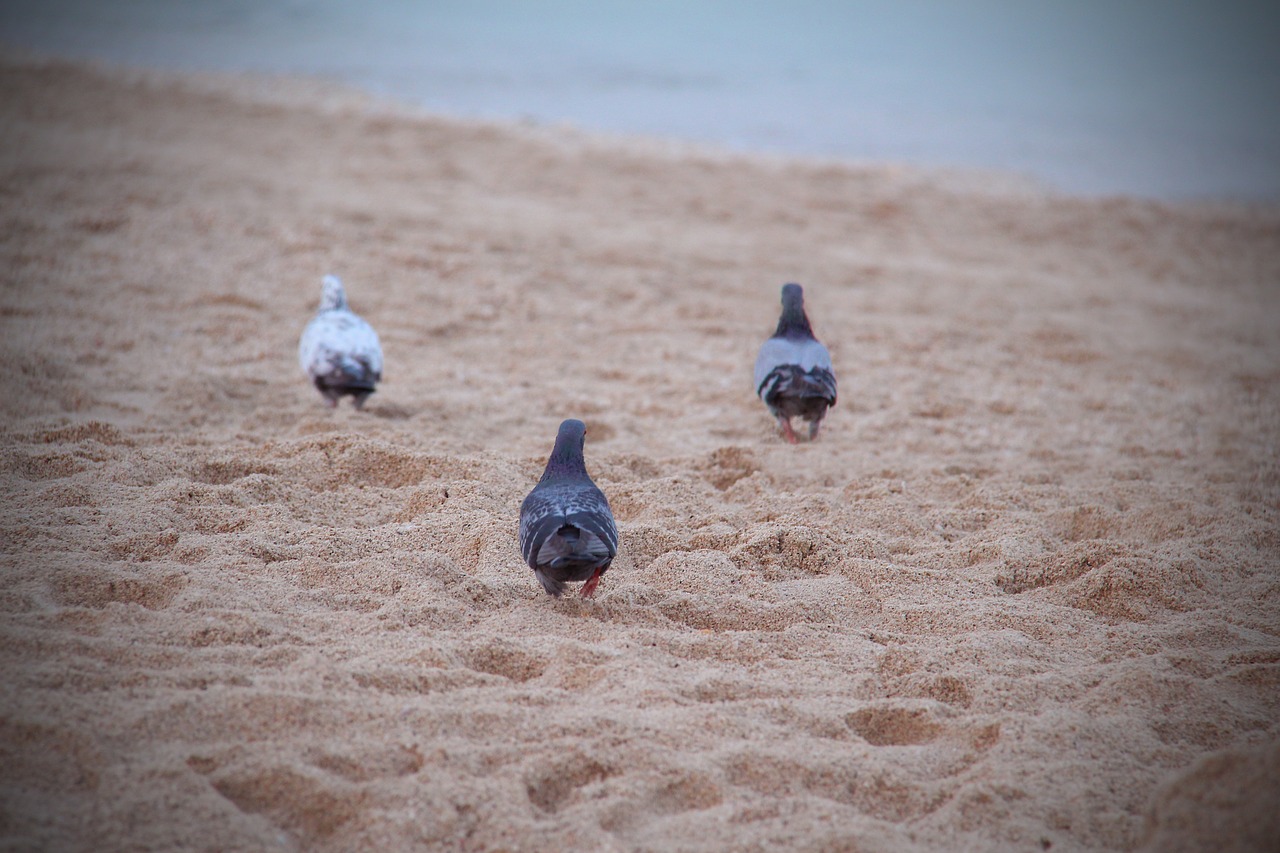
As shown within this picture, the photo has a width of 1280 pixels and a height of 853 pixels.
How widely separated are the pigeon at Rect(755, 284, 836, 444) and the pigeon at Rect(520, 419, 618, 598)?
1.71 m

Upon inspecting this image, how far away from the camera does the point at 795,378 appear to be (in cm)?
499

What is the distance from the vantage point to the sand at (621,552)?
7.90ft

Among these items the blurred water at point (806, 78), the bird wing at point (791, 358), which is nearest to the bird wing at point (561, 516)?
the bird wing at point (791, 358)

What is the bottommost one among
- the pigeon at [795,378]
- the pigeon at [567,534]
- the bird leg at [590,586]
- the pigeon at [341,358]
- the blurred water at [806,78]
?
the bird leg at [590,586]

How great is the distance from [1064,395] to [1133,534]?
2.41 m

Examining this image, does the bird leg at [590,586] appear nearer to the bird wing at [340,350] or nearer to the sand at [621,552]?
the sand at [621,552]

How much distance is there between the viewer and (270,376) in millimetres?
5762

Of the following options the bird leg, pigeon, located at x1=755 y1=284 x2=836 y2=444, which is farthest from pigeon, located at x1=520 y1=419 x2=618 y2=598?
pigeon, located at x1=755 y1=284 x2=836 y2=444

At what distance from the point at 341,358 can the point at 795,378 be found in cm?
239

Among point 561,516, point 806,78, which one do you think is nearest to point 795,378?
point 561,516

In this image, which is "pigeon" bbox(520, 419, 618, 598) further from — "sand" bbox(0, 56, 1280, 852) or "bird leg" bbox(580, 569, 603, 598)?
"sand" bbox(0, 56, 1280, 852)

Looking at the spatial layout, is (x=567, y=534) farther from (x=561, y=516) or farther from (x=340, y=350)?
(x=340, y=350)

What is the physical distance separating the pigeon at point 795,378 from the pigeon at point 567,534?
1.71 metres

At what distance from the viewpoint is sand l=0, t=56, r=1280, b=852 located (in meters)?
2.41
